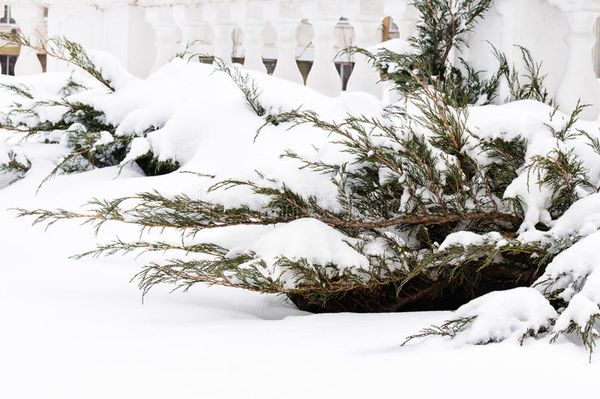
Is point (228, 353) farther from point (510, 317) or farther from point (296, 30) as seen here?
point (296, 30)

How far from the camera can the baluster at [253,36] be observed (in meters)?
4.70

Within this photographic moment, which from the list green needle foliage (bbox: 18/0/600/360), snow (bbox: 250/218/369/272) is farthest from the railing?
snow (bbox: 250/218/369/272)

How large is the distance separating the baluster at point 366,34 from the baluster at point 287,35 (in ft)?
1.46

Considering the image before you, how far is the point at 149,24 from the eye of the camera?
5.66m

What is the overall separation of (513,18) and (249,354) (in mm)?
1745

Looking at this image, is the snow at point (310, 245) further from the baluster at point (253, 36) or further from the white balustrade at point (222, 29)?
the white balustrade at point (222, 29)

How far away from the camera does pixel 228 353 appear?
182 centimetres

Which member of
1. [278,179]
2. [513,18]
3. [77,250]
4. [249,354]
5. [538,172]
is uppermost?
[513,18]

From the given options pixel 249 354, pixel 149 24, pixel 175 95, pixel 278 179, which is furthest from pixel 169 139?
pixel 149 24

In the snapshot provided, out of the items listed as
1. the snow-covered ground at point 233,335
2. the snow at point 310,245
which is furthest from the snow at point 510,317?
the snow at point 310,245

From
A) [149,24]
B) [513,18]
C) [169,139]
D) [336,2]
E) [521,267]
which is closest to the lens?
[521,267]

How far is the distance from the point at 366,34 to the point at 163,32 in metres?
1.74

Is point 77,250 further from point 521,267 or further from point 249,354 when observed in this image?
point 521,267

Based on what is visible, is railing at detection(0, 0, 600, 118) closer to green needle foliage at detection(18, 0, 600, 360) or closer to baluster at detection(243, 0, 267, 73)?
baluster at detection(243, 0, 267, 73)
